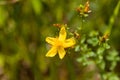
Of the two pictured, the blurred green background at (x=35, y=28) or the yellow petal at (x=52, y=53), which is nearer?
the yellow petal at (x=52, y=53)

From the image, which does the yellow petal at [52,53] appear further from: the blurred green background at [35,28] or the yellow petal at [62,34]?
the blurred green background at [35,28]

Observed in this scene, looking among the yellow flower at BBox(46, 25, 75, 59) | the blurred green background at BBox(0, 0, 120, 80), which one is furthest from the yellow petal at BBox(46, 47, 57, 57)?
the blurred green background at BBox(0, 0, 120, 80)

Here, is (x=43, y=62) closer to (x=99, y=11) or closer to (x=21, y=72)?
(x=21, y=72)

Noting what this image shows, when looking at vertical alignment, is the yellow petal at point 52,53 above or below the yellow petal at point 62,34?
below

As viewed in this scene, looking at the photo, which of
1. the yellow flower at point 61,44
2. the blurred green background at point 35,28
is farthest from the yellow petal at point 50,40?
the blurred green background at point 35,28

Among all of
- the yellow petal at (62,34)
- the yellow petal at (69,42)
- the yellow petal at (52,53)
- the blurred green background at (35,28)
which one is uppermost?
the yellow petal at (62,34)

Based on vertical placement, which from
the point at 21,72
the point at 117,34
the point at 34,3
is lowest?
the point at 21,72

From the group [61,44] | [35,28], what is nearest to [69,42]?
[61,44]

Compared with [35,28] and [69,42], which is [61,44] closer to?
[69,42]

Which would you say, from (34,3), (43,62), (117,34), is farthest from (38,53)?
(117,34)
